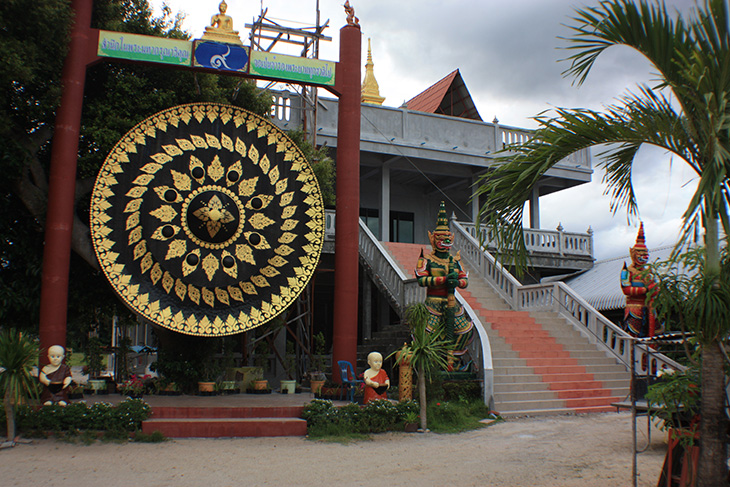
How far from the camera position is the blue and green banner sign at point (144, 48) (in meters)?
11.2

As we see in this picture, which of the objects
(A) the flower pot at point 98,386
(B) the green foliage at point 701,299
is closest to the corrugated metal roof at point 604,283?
(B) the green foliage at point 701,299

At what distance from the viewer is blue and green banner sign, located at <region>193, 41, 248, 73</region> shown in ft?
37.8

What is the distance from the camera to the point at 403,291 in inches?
564

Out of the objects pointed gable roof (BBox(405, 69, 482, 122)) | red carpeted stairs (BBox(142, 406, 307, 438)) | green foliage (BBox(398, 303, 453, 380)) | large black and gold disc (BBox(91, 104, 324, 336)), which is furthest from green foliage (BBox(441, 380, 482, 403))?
pointed gable roof (BBox(405, 69, 482, 122))

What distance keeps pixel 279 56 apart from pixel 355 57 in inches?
65.2

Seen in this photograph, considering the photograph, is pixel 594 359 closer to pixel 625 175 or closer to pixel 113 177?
→ pixel 625 175

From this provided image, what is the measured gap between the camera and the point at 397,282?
14695mm

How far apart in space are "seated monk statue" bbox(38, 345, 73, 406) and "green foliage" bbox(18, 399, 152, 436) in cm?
50

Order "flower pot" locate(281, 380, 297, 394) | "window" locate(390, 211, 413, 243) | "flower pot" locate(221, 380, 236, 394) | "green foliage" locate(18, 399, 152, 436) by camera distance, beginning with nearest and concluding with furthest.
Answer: "green foliage" locate(18, 399, 152, 436) → "flower pot" locate(221, 380, 236, 394) → "flower pot" locate(281, 380, 297, 394) → "window" locate(390, 211, 413, 243)

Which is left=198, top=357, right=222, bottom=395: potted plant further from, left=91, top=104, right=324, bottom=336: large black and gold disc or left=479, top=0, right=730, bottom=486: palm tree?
left=479, top=0, right=730, bottom=486: palm tree

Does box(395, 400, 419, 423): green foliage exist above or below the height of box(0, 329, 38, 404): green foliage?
below

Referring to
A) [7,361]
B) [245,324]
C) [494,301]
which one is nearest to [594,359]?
[494,301]

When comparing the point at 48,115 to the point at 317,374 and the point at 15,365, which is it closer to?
the point at 15,365

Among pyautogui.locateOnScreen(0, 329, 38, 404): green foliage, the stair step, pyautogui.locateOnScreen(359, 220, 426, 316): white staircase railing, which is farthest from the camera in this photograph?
pyautogui.locateOnScreen(359, 220, 426, 316): white staircase railing
